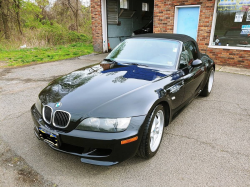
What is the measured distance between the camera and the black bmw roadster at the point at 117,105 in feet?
7.21

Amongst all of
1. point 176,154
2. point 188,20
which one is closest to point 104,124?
point 176,154

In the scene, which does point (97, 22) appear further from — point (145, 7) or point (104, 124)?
→ point (104, 124)

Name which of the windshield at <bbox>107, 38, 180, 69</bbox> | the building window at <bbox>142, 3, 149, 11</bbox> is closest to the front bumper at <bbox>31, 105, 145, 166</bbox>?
the windshield at <bbox>107, 38, 180, 69</bbox>

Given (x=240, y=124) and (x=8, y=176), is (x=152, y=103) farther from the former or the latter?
(x=240, y=124)

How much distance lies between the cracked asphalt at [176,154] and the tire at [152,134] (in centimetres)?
15

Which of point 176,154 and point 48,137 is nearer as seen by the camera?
point 48,137

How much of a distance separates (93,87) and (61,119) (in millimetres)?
620

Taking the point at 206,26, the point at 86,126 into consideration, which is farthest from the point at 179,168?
the point at 206,26

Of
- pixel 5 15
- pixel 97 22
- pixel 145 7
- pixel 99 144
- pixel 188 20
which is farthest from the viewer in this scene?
pixel 5 15

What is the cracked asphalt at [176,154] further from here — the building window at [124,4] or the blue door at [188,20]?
the building window at [124,4]

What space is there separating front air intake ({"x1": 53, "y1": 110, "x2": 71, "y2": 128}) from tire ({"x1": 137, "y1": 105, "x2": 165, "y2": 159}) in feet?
2.94

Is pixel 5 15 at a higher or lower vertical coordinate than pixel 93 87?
higher

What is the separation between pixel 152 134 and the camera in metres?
2.69

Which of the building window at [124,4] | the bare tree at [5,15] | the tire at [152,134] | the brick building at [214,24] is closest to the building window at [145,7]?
the building window at [124,4]
